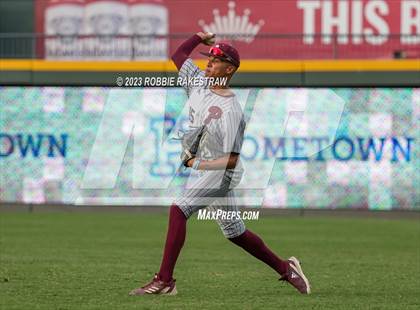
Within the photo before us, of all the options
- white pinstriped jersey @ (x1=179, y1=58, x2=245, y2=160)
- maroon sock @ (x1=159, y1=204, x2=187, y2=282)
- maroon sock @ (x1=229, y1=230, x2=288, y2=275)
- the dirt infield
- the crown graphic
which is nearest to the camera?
maroon sock @ (x1=159, y1=204, x2=187, y2=282)

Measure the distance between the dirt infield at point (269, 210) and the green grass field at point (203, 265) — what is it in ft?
5.35

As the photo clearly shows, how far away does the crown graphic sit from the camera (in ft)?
79.5

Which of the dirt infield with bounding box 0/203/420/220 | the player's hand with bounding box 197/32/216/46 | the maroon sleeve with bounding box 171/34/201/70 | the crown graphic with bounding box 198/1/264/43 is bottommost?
the dirt infield with bounding box 0/203/420/220

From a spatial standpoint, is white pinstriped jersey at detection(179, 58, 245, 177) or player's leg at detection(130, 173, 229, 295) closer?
player's leg at detection(130, 173, 229, 295)

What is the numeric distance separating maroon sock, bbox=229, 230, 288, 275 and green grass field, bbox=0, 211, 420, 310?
25 centimetres

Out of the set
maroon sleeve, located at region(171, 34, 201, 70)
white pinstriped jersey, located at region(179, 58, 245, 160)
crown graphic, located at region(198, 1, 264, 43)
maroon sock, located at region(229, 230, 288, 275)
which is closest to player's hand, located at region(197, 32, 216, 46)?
maroon sleeve, located at region(171, 34, 201, 70)

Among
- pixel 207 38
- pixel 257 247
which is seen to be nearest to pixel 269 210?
pixel 257 247

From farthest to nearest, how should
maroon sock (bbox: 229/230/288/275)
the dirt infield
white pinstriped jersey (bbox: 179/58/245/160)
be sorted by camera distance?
the dirt infield → maroon sock (bbox: 229/230/288/275) → white pinstriped jersey (bbox: 179/58/245/160)

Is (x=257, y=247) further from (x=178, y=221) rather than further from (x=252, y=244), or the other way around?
(x=178, y=221)

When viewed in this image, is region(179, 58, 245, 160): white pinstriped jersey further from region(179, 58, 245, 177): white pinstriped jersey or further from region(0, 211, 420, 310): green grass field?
region(0, 211, 420, 310): green grass field

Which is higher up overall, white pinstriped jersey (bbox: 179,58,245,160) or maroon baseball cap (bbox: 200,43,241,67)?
maroon baseball cap (bbox: 200,43,241,67)

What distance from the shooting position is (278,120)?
2231cm

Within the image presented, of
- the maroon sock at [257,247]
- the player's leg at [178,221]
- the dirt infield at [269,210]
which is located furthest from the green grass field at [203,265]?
the dirt infield at [269,210]

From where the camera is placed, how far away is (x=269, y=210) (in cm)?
2209
